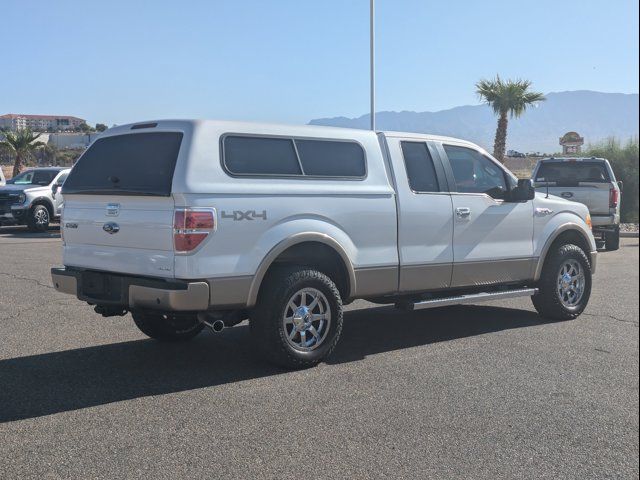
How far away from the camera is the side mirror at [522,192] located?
284 inches

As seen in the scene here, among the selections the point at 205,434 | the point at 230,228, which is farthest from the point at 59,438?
the point at 230,228

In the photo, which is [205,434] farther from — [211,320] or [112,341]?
[112,341]

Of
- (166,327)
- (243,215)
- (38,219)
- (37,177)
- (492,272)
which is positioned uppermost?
(37,177)

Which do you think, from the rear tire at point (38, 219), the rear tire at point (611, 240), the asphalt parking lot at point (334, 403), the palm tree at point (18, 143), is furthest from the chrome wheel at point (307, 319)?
the palm tree at point (18, 143)

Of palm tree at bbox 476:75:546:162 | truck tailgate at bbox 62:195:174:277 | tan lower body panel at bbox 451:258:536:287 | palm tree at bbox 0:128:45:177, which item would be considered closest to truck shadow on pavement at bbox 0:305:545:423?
tan lower body panel at bbox 451:258:536:287

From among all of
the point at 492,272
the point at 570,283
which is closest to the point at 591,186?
the point at 570,283

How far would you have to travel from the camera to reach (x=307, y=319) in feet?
18.7

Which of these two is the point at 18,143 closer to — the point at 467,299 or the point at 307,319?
the point at 467,299

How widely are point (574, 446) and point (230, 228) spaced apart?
9.08 feet

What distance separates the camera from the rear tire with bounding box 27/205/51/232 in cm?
1905

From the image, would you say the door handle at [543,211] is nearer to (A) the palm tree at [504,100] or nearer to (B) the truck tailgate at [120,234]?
(B) the truck tailgate at [120,234]

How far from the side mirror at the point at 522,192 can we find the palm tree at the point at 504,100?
23778 mm

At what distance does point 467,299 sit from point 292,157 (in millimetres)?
2252

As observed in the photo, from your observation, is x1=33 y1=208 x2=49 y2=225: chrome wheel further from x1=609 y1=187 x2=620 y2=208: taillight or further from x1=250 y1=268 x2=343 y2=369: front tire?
x1=250 y1=268 x2=343 y2=369: front tire
